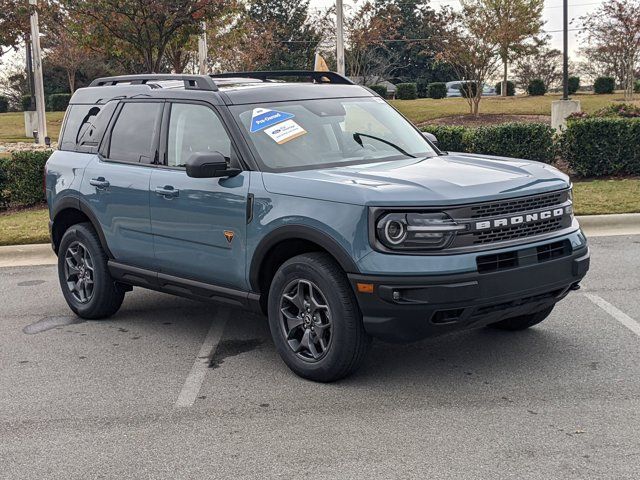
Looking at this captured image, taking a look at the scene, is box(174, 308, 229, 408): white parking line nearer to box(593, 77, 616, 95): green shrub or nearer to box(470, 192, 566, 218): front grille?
box(470, 192, 566, 218): front grille

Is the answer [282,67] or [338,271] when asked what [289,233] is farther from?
[282,67]

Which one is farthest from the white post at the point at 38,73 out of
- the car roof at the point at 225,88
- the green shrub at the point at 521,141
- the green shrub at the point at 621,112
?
the car roof at the point at 225,88

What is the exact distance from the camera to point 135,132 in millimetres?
6727

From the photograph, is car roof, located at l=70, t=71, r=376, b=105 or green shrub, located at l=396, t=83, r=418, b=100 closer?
car roof, located at l=70, t=71, r=376, b=105

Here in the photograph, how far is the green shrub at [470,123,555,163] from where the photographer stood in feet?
45.0

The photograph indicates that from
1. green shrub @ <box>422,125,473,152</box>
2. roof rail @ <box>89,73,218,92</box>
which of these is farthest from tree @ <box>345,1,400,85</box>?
roof rail @ <box>89,73,218,92</box>

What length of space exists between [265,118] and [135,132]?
4.39ft

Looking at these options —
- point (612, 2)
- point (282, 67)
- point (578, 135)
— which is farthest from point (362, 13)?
point (578, 135)

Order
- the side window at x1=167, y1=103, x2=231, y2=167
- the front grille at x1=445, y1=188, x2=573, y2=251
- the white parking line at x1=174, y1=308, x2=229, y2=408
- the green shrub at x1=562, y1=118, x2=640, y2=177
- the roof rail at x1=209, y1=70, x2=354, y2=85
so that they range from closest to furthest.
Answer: the front grille at x1=445, y1=188, x2=573, y2=251 < the white parking line at x1=174, y1=308, x2=229, y2=408 < the side window at x1=167, y1=103, x2=231, y2=167 < the roof rail at x1=209, y1=70, x2=354, y2=85 < the green shrub at x1=562, y1=118, x2=640, y2=177

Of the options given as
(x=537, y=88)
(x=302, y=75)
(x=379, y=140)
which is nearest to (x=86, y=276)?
(x=302, y=75)

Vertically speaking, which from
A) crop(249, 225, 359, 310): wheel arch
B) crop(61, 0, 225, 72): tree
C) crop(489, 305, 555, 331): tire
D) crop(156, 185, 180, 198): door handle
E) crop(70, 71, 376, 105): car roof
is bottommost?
crop(489, 305, 555, 331): tire

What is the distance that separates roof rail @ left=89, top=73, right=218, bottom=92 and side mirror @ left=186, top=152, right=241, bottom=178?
28.3 inches

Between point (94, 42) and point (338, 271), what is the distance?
16293mm

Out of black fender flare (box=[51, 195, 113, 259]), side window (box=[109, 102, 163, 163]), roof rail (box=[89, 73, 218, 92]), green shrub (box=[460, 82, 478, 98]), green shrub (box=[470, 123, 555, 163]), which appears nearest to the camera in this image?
roof rail (box=[89, 73, 218, 92])
